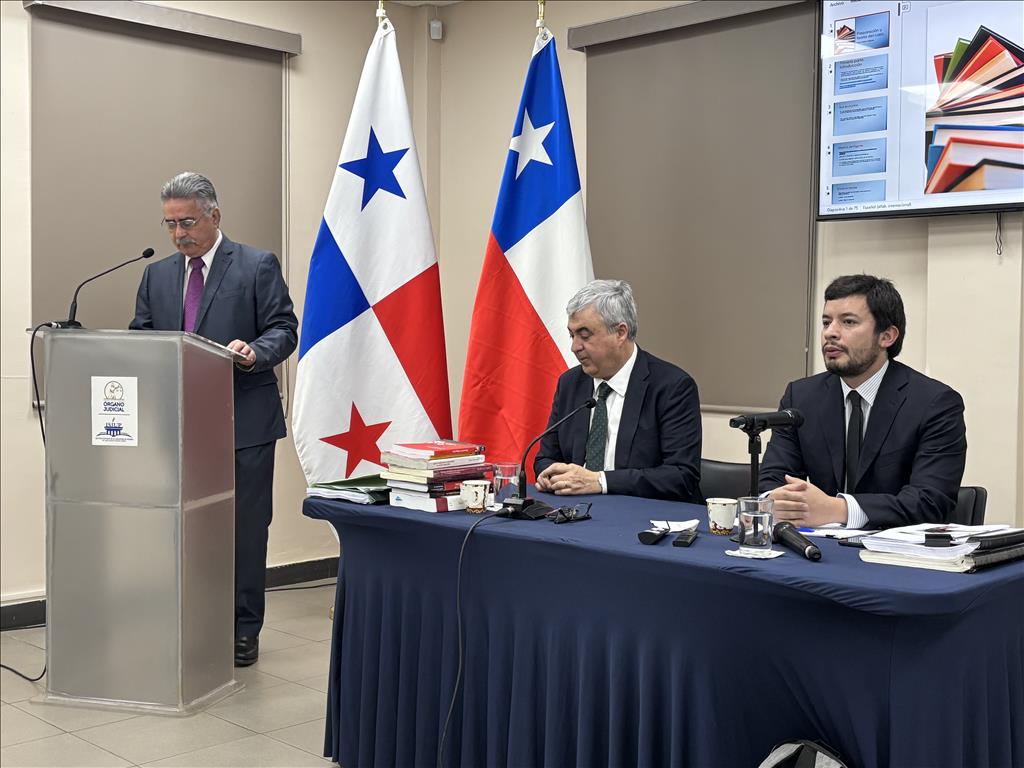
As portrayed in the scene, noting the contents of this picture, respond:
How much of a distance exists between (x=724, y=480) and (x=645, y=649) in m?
1.00

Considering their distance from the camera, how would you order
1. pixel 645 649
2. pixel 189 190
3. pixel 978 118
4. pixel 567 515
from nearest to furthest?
pixel 645 649 < pixel 567 515 < pixel 978 118 < pixel 189 190

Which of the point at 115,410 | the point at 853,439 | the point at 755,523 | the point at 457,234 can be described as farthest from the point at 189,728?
the point at 457,234

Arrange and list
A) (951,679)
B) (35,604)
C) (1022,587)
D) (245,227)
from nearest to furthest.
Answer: (951,679)
(1022,587)
(35,604)
(245,227)

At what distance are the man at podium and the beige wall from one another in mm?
866

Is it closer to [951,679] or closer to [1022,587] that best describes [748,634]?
[951,679]

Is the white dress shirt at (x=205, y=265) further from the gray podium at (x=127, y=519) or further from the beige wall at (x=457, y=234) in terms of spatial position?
the beige wall at (x=457, y=234)

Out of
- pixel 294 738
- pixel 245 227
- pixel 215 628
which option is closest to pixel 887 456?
pixel 294 738

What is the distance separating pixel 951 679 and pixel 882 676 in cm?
11

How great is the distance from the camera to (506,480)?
2795 millimetres

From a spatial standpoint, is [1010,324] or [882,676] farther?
[1010,324]

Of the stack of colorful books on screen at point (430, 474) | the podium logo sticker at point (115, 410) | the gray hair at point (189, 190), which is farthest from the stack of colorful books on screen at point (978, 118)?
the podium logo sticker at point (115, 410)

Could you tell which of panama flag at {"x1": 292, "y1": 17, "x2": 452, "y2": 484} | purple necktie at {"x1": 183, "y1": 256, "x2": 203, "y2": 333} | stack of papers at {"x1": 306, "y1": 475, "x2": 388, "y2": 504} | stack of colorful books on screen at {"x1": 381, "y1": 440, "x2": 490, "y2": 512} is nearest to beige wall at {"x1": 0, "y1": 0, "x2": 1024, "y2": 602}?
purple necktie at {"x1": 183, "y1": 256, "x2": 203, "y2": 333}

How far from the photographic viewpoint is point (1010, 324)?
3760 mm

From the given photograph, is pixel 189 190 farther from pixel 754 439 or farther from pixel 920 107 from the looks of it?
pixel 920 107
